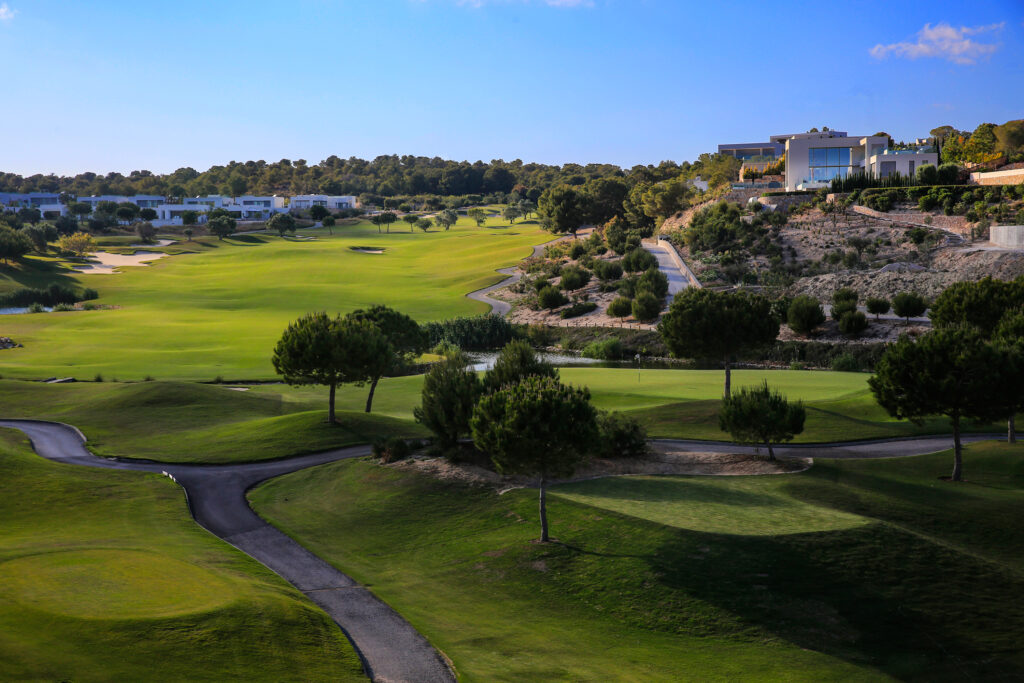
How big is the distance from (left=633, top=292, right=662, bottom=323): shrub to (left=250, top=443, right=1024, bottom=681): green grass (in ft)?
155

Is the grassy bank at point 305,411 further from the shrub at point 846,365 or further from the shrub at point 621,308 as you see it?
the shrub at point 621,308

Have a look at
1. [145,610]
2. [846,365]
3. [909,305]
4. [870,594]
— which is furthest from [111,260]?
[870,594]

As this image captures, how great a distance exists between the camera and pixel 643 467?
31.7 meters

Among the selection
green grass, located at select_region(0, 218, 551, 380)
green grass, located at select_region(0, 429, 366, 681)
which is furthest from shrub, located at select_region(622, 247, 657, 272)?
green grass, located at select_region(0, 429, 366, 681)

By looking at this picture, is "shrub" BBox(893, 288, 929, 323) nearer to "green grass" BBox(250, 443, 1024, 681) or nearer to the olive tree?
"green grass" BBox(250, 443, 1024, 681)

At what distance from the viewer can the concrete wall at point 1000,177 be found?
86.8 meters

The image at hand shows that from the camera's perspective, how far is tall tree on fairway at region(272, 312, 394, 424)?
38750mm

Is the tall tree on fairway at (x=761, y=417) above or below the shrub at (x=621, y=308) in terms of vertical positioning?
below

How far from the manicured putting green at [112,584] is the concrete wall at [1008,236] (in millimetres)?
76951

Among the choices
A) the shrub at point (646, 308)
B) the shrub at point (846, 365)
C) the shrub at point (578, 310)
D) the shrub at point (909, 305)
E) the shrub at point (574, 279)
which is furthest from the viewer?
the shrub at point (574, 279)

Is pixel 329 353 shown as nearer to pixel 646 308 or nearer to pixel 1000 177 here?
pixel 646 308

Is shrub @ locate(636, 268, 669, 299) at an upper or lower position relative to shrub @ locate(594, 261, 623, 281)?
lower

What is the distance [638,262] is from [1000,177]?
40901 mm

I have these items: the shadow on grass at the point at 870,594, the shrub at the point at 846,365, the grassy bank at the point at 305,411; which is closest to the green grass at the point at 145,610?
the shadow on grass at the point at 870,594
